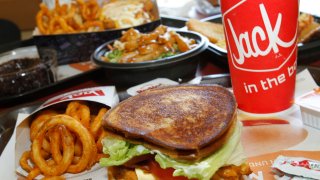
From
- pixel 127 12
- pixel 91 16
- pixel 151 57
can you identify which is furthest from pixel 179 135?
pixel 91 16

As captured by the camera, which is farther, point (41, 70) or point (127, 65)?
point (41, 70)

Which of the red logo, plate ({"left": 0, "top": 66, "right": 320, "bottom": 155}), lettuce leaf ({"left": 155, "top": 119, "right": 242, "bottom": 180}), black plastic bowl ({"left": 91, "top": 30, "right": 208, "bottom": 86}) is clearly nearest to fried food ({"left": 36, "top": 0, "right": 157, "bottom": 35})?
black plastic bowl ({"left": 91, "top": 30, "right": 208, "bottom": 86})

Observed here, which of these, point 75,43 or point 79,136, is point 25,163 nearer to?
point 79,136

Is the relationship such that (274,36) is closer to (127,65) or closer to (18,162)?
(127,65)

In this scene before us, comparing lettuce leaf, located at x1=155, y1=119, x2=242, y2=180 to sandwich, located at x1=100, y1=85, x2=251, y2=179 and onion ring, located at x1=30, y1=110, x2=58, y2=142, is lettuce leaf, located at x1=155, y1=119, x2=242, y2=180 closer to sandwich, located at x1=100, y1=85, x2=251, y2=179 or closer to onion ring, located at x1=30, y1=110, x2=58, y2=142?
sandwich, located at x1=100, y1=85, x2=251, y2=179

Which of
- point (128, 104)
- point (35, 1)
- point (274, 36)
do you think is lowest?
point (35, 1)

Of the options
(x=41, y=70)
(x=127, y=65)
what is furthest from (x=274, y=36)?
(x=41, y=70)
